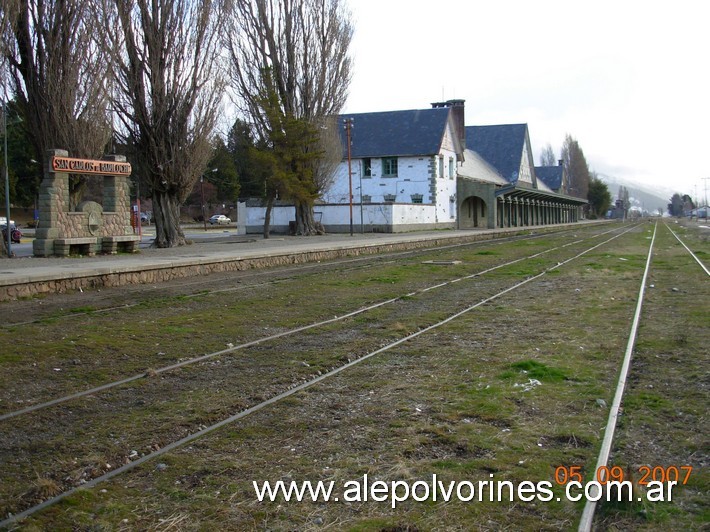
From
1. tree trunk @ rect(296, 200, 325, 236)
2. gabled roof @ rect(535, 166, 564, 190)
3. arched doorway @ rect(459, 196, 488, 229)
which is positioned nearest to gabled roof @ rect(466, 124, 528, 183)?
arched doorway @ rect(459, 196, 488, 229)

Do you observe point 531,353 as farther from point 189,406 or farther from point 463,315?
point 189,406

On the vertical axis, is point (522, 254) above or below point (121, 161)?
below

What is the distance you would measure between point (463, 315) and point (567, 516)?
277 inches

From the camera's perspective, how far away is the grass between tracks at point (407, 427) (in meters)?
3.67

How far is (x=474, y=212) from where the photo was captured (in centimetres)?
6138

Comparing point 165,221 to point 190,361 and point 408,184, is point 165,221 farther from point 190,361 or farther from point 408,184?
point 408,184

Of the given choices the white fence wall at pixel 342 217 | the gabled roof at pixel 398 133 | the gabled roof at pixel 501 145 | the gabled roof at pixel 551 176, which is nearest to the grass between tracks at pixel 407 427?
the white fence wall at pixel 342 217

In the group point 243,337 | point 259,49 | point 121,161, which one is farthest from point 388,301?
point 259,49

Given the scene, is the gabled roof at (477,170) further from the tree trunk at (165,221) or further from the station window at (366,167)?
the tree trunk at (165,221)

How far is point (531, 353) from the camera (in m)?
7.65

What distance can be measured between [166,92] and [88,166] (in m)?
5.87

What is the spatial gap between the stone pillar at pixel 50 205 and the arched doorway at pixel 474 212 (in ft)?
138

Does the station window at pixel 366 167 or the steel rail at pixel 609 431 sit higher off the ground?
the station window at pixel 366 167

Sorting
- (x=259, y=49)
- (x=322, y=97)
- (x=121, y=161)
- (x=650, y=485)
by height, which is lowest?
(x=650, y=485)
